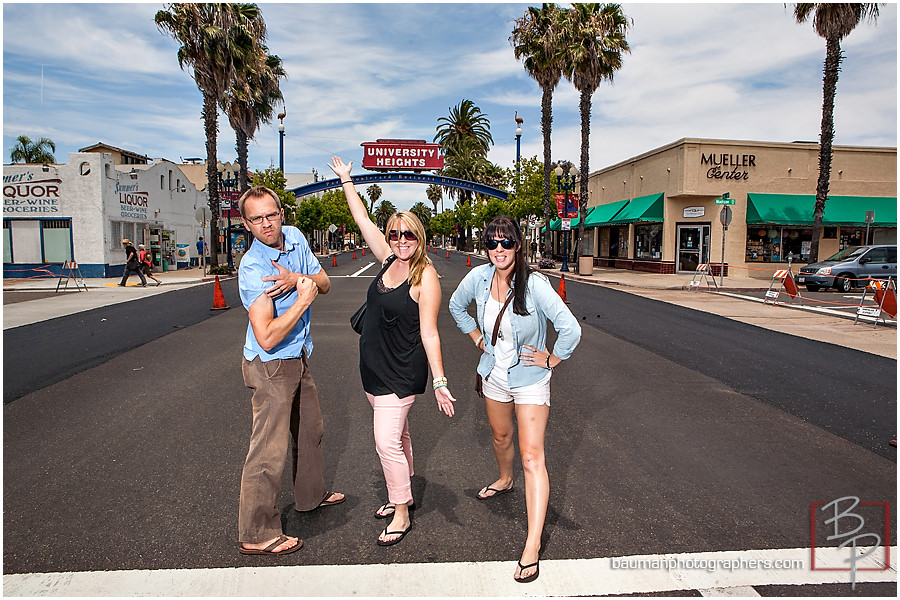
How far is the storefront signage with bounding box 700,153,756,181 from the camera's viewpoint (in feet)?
93.0

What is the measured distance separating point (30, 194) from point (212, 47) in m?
9.93

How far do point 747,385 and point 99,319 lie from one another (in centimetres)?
1278

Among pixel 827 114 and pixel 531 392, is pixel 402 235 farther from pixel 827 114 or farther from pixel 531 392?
pixel 827 114

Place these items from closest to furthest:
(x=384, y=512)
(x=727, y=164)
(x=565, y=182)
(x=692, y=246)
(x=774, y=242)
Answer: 1. (x=384, y=512)
2. (x=727, y=164)
3. (x=774, y=242)
4. (x=692, y=246)
5. (x=565, y=182)

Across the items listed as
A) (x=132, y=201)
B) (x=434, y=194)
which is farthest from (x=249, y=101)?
(x=434, y=194)

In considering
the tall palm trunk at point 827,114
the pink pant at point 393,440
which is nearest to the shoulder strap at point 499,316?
the pink pant at point 393,440

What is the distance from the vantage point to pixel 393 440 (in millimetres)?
3568

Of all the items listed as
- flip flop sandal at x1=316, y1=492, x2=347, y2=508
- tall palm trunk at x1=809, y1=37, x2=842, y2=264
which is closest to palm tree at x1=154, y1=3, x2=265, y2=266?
tall palm trunk at x1=809, y1=37, x2=842, y2=264

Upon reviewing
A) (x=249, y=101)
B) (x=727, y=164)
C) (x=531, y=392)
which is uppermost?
(x=249, y=101)

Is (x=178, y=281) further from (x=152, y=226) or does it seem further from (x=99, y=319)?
(x=99, y=319)

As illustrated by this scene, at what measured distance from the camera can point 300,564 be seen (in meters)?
3.31

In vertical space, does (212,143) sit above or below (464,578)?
above

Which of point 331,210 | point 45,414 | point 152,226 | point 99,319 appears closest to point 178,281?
point 152,226

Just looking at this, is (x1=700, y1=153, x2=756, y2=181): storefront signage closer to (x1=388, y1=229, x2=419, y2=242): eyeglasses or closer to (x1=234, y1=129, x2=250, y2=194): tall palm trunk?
(x1=234, y1=129, x2=250, y2=194): tall palm trunk
